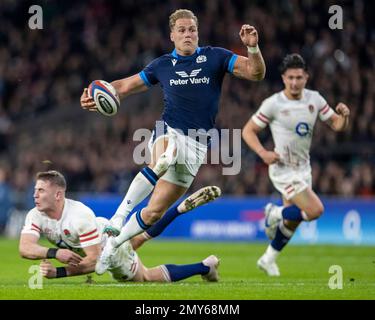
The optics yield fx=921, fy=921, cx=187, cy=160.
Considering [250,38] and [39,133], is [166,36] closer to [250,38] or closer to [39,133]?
[39,133]

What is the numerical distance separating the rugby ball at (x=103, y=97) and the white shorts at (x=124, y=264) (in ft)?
4.75

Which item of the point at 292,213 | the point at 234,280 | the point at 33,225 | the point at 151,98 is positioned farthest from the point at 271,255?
the point at 151,98

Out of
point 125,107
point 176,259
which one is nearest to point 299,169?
point 176,259

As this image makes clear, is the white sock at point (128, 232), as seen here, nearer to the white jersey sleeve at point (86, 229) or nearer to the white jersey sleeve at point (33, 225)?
the white jersey sleeve at point (86, 229)

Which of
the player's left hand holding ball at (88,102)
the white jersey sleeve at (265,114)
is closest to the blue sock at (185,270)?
the player's left hand holding ball at (88,102)

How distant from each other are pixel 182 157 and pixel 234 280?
1.68 metres

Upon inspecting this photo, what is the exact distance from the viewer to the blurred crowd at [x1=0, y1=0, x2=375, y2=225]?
67.5ft

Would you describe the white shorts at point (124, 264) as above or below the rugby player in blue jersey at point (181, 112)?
below

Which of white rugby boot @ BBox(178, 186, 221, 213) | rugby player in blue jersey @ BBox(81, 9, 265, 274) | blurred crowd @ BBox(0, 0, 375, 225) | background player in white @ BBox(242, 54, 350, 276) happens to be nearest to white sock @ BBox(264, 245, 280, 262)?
background player in white @ BBox(242, 54, 350, 276)

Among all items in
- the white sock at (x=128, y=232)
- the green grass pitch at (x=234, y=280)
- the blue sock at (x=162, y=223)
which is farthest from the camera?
the blue sock at (x=162, y=223)

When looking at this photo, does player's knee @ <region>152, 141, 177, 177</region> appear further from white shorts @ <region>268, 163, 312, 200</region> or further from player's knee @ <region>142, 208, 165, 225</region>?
white shorts @ <region>268, 163, 312, 200</region>

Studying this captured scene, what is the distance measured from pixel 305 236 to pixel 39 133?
9.09 metres

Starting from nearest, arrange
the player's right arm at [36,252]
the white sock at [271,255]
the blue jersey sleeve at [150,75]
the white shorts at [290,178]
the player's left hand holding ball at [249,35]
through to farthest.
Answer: the player's right arm at [36,252], the player's left hand holding ball at [249,35], the blue jersey sleeve at [150,75], the white sock at [271,255], the white shorts at [290,178]

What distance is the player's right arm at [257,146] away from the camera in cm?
1190
